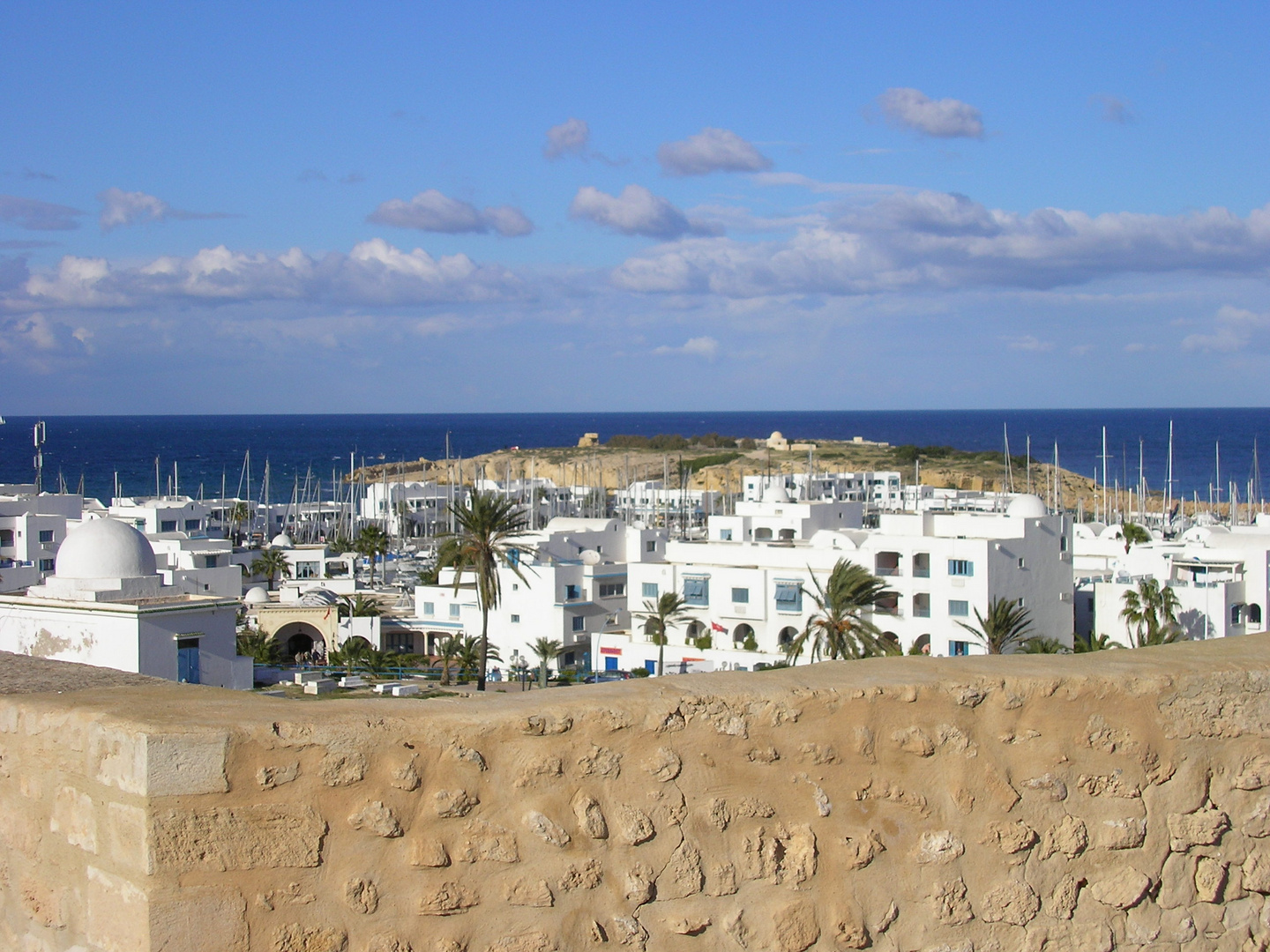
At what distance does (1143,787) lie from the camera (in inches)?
154

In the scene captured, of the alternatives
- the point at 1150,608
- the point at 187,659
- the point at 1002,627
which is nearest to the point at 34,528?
the point at 187,659

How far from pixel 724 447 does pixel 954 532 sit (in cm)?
9364

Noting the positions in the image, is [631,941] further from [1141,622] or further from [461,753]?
[1141,622]

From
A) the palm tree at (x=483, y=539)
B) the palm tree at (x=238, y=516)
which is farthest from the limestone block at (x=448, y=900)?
the palm tree at (x=238, y=516)

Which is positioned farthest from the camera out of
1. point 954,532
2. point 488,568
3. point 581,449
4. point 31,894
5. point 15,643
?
point 581,449

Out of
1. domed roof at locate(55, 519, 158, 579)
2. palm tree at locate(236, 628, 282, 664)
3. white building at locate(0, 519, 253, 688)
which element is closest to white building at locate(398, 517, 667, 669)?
palm tree at locate(236, 628, 282, 664)

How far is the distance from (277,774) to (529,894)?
754mm

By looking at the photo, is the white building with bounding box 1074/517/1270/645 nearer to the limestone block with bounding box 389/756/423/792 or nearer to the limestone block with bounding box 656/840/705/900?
the limestone block with bounding box 656/840/705/900

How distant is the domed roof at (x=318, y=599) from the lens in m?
40.2

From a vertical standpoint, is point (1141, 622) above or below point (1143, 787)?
below

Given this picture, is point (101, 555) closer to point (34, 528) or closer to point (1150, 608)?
point (1150, 608)

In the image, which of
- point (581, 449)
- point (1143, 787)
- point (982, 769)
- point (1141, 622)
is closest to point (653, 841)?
point (982, 769)

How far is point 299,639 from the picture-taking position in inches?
1574

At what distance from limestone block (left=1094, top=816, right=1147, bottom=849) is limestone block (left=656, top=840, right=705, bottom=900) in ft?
4.10
